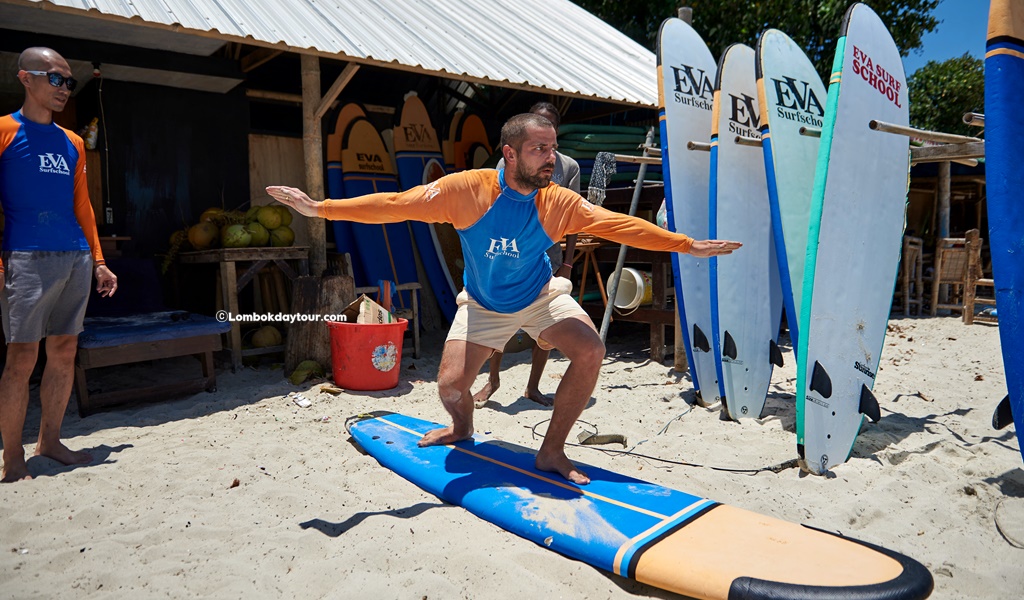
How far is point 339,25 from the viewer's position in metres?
5.79

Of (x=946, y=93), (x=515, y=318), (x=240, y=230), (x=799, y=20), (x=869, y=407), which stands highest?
(x=799, y=20)

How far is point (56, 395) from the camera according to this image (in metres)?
3.47

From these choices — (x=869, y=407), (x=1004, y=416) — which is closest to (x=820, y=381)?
(x=869, y=407)

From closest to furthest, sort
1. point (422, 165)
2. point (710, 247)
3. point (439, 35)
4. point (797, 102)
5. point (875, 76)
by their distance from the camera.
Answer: point (710, 247)
point (875, 76)
point (797, 102)
point (439, 35)
point (422, 165)

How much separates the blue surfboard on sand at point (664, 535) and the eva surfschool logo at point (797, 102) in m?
2.60

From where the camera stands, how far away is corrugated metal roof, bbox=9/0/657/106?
4.70 meters

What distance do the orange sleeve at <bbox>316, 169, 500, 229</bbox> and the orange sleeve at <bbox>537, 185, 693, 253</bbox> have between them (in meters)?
0.26

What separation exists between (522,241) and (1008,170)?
204 cm

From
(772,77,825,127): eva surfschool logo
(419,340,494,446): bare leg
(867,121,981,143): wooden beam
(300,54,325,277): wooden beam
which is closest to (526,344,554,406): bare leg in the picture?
(419,340,494,446): bare leg

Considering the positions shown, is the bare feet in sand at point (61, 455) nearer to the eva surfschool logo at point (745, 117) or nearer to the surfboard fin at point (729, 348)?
the surfboard fin at point (729, 348)

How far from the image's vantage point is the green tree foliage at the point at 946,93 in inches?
658

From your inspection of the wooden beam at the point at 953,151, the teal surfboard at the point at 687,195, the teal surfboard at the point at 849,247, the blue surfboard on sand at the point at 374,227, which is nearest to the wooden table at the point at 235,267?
the blue surfboard on sand at the point at 374,227

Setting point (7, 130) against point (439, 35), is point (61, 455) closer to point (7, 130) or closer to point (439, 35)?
point (7, 130)

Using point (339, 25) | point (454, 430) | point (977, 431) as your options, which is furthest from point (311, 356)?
point (977, 431)
